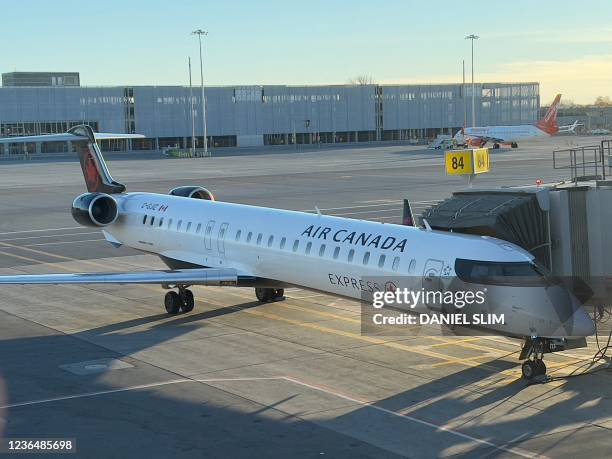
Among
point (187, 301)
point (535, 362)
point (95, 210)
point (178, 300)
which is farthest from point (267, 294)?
point (535, 362)

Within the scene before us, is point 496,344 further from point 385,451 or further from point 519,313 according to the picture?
point 385,451

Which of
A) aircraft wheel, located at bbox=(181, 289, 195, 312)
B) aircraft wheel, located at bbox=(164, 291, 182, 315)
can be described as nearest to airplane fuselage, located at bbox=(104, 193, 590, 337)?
aircraft wheel, located at bbox=(181, 289, 195, 312)

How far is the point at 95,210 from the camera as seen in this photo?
28.9m

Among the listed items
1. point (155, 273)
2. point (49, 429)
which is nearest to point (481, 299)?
point (49, 429)

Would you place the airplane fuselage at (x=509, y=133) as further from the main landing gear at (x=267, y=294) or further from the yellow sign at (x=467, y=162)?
the main landing gear at (x=267, y=294)

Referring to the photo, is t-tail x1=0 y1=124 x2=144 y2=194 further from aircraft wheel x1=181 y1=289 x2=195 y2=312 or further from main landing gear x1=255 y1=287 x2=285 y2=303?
main landing gear x1=255 y1=287 x2=285 y2=303

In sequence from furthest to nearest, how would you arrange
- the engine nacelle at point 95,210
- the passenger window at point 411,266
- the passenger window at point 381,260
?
1. the engine nacelle at point 95,210
2. the passenger window at point 381,260
3. the passenger window at point 411,266

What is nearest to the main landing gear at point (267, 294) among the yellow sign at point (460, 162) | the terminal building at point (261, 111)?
the yellow sign at point (460, 162)

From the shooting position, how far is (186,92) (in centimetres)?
14100

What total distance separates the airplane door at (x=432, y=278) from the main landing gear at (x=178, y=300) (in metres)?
8.63

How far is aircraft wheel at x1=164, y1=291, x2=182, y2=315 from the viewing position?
25109 millimetres

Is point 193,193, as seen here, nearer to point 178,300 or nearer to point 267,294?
point 267,294

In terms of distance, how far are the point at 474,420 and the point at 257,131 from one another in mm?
134703

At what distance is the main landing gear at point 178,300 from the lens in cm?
2512
